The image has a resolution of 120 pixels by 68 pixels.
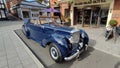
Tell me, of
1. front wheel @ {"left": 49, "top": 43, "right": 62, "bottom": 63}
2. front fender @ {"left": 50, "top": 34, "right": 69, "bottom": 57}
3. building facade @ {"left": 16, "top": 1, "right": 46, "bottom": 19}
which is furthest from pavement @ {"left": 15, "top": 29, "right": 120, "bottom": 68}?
building facade @ {"left": 16, "top": 1, "right": 46, "bottom": 19}

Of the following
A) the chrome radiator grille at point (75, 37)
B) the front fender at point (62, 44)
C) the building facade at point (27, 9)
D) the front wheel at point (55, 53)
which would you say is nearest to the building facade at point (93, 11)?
the chrome radiator grille at point (75, 37)

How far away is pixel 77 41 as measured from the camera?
3.47 metres

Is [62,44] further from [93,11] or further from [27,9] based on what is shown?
[27,9]

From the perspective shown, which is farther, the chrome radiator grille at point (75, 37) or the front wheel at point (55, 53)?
the chrome radiator grille at point (75, 37)

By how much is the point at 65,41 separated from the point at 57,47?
0.36m

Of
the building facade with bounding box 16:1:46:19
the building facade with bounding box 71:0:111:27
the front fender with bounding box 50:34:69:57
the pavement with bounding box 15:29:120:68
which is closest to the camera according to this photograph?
the front fender with bounding box 50:34:69:57

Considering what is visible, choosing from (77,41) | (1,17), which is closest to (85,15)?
(77,41)

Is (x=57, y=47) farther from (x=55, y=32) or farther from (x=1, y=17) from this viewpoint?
(x=1, y=17)

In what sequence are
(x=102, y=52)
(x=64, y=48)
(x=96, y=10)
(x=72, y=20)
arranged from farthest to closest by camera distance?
(x=72, y=20), (x=96, y=10), (x=102, y=52), (x=64, y=48)

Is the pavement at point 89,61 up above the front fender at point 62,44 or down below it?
below

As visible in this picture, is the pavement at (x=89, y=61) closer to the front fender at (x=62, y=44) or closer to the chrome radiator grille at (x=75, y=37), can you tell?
the front fender at (x=62, y=44)

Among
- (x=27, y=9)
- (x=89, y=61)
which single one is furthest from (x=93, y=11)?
(x=27, y=9)

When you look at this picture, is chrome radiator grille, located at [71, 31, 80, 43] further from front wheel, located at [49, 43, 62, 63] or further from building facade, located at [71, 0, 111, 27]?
building facade, located at [71, 0, 111, 27]

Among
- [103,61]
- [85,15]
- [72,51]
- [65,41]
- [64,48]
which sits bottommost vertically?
[103,61]
